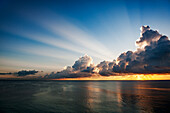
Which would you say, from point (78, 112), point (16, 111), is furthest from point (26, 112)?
point (78, 112)

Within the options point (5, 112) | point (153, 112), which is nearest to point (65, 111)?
point (5, 112)

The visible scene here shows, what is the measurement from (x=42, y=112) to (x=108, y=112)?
19287 millimetres

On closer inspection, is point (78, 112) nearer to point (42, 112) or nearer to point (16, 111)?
point (42, 112)

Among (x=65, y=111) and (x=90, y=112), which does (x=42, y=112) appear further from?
(x=90, y=112)

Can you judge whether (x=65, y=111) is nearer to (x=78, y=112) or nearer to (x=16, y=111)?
(x=78, y=112)

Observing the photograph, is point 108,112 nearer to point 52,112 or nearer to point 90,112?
point 90,112

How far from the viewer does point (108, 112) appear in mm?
30391

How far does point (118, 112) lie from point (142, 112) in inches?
280

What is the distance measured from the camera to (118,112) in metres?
30.3

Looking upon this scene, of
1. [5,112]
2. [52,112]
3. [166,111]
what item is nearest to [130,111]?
[166,111]

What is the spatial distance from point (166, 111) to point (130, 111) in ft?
33.8

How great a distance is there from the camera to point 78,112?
3070 cm

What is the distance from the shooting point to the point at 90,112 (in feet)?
101

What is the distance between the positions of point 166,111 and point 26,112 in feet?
135
